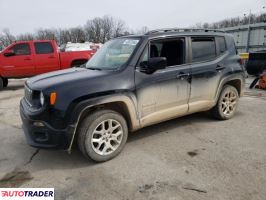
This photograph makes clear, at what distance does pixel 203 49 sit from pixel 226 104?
4.38 feet

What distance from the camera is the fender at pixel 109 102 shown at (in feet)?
10.6

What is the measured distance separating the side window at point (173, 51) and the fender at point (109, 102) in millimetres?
1083

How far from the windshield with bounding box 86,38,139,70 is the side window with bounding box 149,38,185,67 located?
1.65 feet

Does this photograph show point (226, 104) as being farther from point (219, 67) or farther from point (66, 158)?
point (66, 158)

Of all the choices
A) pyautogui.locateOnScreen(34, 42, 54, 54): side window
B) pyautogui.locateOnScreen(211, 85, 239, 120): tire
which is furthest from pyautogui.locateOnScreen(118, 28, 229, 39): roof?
pyautogui.locateOnScreen(34, 42, 54, 54): side window

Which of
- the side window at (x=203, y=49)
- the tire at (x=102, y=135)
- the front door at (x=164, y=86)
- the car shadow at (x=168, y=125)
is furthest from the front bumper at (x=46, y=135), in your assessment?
the side window at (x=203, y=49)

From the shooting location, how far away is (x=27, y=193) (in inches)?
114

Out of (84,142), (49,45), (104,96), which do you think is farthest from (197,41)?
(49,45)

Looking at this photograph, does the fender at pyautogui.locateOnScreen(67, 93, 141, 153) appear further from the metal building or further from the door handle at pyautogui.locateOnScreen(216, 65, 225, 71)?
the metal building

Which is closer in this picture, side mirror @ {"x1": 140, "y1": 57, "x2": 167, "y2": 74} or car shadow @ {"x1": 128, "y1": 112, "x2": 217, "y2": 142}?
side mirror @ {"x1": 140, "y1": 57, "x2": 167, "y2": 74}

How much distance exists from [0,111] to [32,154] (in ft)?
11.1

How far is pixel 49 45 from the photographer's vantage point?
10758 mm

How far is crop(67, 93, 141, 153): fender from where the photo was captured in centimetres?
323

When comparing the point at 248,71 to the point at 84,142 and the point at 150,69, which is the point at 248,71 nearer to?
the point at 150,69
